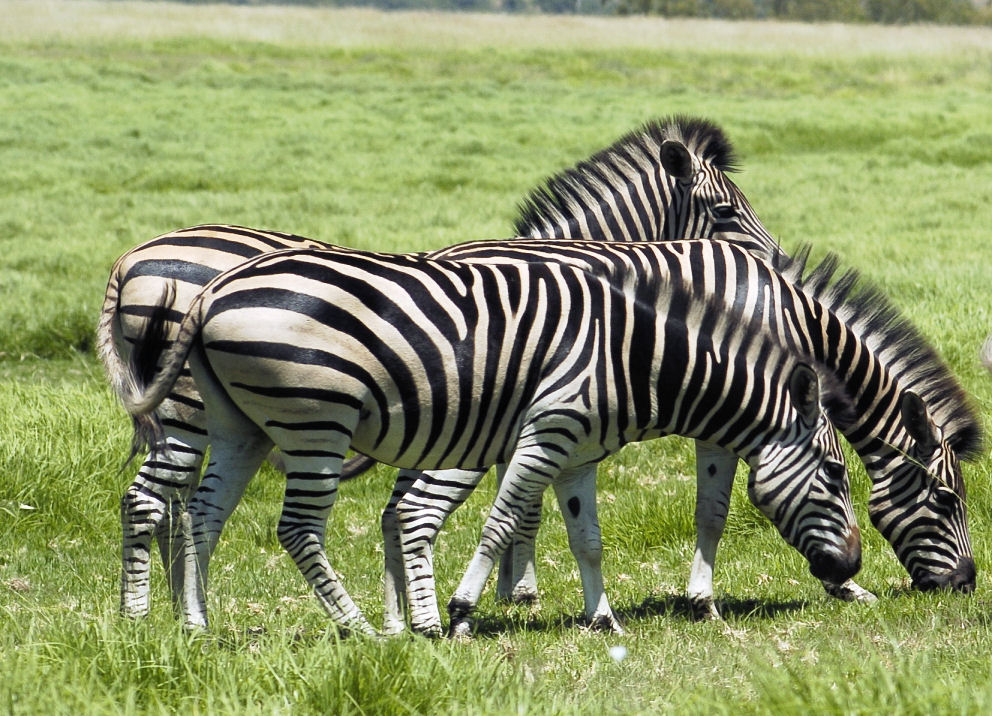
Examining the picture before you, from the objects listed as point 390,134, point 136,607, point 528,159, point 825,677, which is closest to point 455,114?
point 390,134

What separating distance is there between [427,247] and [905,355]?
9.73 meters

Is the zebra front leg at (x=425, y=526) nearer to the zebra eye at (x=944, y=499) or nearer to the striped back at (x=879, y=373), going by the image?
the striped back at (x=879, y=373)

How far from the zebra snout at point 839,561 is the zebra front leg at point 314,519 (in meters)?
2.21

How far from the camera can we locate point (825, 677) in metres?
3.30

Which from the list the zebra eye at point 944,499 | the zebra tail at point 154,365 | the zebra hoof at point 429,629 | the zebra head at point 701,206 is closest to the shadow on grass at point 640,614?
the zebra hoof at point 429,629

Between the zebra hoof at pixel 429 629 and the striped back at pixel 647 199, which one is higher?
the striped back at pixel 647 199

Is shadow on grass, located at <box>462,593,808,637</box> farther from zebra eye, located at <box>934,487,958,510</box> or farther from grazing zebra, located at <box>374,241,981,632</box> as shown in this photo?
zebra eye, located at <box>934,487,958,510</box>

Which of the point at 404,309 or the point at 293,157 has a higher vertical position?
the point at 404,309

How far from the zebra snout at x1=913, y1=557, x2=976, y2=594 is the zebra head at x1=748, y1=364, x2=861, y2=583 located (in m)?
0.58

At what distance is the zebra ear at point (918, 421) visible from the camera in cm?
538

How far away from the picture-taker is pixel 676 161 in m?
7.61

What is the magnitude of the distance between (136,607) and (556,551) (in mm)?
2858

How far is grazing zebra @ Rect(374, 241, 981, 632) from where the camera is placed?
17.8 feet

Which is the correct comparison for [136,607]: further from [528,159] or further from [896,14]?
[896,14]
